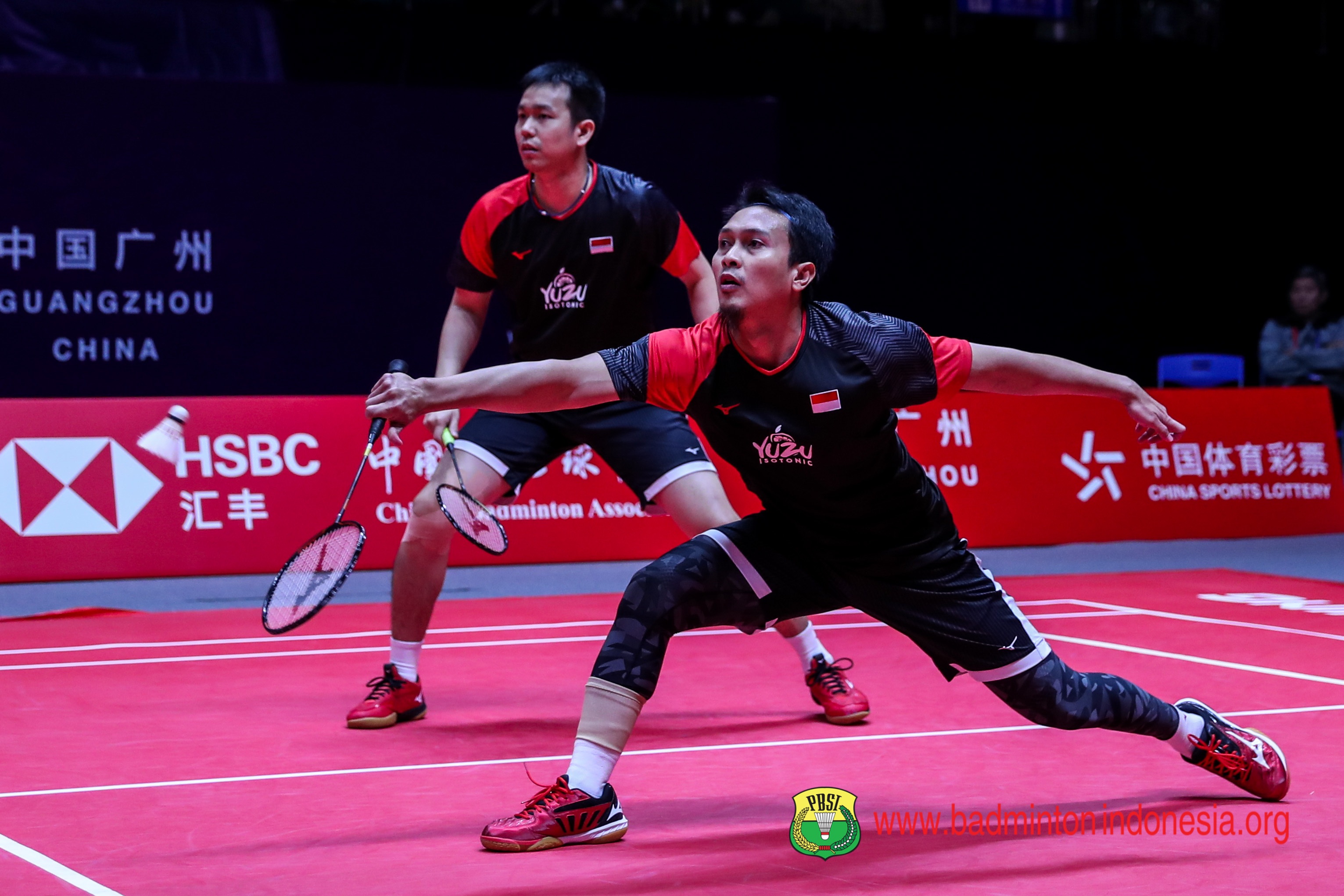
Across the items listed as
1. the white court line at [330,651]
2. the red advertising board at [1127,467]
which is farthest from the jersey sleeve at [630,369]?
the red advertising board at [1127,467]

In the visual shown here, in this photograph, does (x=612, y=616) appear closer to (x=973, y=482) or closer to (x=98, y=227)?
(x=973, y=482)

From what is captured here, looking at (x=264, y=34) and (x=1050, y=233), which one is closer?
(x=264, y=34)

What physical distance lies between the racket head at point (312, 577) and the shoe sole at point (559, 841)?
649 mm

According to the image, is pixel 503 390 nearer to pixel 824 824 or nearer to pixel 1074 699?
pixel 824 824

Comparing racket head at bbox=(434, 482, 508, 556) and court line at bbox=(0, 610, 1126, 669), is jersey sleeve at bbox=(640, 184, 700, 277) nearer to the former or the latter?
racket head at bbox=(434, 482, 508, 556)

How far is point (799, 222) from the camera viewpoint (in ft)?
11.3

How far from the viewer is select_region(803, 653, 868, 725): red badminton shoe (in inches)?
180

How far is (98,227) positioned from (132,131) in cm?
70

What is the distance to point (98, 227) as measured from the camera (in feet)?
34.5

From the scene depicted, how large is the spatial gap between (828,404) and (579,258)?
5.31 ft

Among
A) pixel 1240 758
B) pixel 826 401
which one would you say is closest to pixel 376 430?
pixel 826 401

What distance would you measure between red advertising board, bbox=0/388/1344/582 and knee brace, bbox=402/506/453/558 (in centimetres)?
318

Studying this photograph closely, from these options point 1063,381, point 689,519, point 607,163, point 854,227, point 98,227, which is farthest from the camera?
point 854,227

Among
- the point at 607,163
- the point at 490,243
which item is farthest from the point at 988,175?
the point at 490,243
